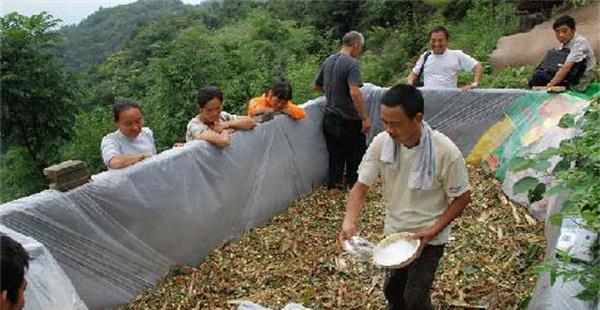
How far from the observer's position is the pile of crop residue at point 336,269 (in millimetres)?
4090

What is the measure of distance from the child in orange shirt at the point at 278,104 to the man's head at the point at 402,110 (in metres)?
3.20

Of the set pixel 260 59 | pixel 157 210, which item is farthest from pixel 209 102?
pixel 260 59

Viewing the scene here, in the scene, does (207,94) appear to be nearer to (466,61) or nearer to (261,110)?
(261,110)

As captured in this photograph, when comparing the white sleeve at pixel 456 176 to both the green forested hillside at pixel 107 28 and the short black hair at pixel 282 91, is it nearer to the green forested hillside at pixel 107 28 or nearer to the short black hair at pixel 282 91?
the short black hair at pixel 282 91

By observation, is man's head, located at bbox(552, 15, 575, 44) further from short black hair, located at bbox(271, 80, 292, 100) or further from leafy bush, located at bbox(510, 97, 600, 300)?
short black hair, located at bbox(271, 80, 292, 100)

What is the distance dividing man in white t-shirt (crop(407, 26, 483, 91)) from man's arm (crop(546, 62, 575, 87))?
0.87 m

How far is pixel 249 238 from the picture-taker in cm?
528

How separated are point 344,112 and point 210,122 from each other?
1.65 meters

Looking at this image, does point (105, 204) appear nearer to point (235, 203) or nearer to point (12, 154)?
point (235, 203)

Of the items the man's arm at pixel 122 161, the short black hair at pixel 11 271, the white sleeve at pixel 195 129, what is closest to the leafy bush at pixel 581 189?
the short black hair at pixel 11 271

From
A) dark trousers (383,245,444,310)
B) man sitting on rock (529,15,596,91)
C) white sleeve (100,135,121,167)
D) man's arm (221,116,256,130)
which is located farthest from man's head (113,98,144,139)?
man sitting on rock (529,15,596,91)

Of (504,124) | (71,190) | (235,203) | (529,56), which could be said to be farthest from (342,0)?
(71,190)

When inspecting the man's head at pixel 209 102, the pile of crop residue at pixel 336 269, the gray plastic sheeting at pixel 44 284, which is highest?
the man's head at pixel 209 102

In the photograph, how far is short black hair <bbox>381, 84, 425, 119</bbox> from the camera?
267cm
